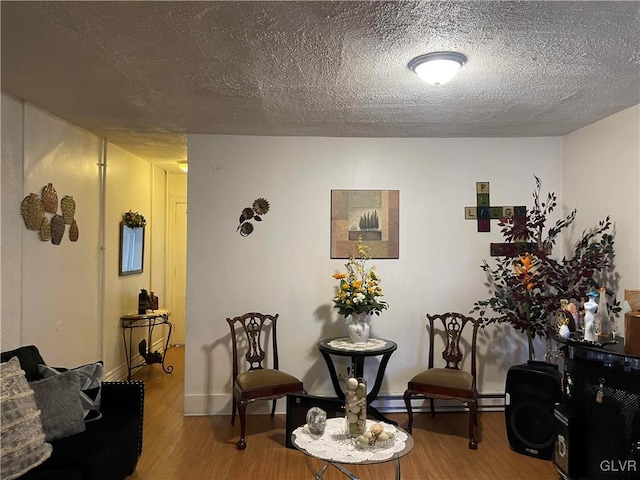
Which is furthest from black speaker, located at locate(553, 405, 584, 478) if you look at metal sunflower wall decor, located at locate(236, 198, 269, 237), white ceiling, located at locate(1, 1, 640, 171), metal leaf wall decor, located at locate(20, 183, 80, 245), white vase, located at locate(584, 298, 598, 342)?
metal leaf wall decor, located at locate(20, 183, 80, 245)

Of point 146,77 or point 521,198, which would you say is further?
point 521,198

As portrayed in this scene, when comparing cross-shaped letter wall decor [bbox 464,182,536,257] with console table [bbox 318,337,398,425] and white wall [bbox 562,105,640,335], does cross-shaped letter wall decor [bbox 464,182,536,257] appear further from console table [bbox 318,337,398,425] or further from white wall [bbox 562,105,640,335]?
console table [bbox 318,337,398,425]

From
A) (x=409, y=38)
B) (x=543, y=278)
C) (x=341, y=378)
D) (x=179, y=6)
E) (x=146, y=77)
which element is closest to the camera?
(x=179, y=6)

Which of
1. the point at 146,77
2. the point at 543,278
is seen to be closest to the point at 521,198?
the point at 543,278

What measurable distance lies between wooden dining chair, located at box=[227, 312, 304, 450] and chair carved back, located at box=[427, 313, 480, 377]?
131 centimetres

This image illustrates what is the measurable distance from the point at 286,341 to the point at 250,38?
279 centimetres

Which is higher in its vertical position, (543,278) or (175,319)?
(543,278)

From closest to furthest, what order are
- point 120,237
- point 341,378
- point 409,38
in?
point 409,38 < point 341,378 < point 120,237

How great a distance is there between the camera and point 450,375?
3787 mm

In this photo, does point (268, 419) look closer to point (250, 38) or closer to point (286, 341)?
point (286, 341)

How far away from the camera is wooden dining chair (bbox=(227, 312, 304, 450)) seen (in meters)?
3.61

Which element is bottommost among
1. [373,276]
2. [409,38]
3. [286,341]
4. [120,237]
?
[286,341]

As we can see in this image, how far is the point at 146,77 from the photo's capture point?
284cm

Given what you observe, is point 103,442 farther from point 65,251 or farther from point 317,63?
point 317,63
